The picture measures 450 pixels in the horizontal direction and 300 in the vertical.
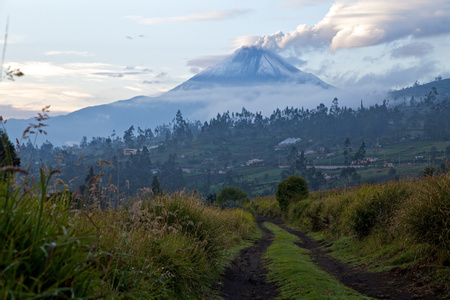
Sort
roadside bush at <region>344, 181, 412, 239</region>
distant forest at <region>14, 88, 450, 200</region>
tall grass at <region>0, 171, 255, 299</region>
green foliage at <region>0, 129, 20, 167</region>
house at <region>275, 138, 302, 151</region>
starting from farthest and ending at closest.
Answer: house at <region>275, 138, 302, 151</region> < distant forest at <region>14, 88, 450, 200</region> < roadside bush at <region>344, 181, 412, 239</region> < green foliage at <region>0, 129, 20, 167</region> < tall grass at <region>0, 171, 255, 299</region>

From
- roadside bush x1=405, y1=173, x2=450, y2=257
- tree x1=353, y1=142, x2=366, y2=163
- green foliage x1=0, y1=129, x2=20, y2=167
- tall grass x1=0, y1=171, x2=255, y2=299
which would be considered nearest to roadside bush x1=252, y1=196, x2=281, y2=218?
roadside bush x1=405, y1=173, x2=450, y2=257

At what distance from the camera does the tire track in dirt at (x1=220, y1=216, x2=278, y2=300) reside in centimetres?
912

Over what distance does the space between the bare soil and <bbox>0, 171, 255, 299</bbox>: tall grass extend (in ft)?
2.23

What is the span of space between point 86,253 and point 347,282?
7722 millimetres

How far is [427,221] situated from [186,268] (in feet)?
17.0

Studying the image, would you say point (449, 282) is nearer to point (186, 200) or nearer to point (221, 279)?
point (221, 279)

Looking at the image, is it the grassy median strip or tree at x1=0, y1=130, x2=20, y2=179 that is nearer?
tree at x1=0, y1=130, x2=20, y2=179

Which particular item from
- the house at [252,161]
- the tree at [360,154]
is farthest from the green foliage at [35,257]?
the house at [252,161]

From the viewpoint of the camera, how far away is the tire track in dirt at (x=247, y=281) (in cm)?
912

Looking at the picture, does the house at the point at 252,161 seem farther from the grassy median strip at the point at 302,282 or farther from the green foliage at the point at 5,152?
the green foliage at the point at 5,152

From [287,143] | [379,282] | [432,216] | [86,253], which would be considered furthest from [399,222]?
[287,143]

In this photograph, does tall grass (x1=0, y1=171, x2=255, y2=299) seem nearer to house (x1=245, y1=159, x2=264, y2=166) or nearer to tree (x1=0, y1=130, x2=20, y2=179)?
tree (x1=0, y1=130, x2=20, y2=179)

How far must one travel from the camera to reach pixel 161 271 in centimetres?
686

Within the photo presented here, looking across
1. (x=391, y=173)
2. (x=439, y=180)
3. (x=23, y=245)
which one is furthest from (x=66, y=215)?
(x=391, y=173)
